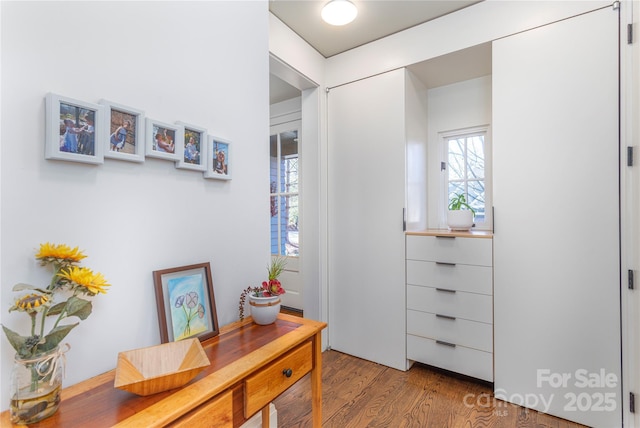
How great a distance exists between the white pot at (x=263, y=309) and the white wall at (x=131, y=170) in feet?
0.43

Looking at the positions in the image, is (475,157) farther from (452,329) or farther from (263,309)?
(263,309)

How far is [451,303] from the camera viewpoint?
2.17 m

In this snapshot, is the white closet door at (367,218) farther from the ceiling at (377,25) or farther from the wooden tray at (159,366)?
the wooden tray at (159,366)

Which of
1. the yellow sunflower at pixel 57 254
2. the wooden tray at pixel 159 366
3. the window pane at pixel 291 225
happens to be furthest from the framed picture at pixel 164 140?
the window pane at pixel 291 225

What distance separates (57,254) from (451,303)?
217 centimetres

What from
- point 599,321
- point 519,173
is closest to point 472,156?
point 519,173

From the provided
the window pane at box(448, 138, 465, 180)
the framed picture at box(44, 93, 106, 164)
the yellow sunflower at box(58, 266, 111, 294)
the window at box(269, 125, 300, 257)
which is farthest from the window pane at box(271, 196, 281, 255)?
the yellow sunflower at box(58, 266, 111, 294)

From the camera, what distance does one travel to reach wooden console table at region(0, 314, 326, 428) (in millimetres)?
781

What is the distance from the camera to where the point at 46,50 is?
89 centimetres

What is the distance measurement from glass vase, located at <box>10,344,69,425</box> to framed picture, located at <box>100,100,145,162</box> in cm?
59

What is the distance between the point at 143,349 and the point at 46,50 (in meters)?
0.94

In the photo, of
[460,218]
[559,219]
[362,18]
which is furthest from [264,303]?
[362,18]

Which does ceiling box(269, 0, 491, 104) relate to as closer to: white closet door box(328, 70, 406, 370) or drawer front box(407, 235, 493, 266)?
white closet door box(328, 70, 406, 370)

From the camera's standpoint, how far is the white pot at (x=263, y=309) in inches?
54.1
